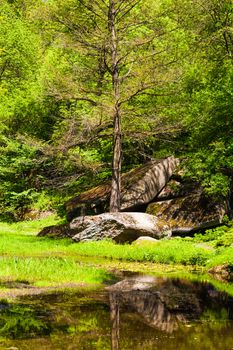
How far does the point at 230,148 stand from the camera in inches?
901

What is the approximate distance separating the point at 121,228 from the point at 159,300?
1030cm

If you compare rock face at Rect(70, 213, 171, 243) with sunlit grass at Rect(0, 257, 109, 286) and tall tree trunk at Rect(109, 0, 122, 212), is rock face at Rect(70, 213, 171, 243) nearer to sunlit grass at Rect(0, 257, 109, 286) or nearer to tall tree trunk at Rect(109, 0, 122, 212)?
tall tree trunk at Rect(109, 0, 122, 212)

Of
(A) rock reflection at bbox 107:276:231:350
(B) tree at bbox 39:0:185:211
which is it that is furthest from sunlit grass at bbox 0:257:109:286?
(B) tree at bbox 39:0:185:211

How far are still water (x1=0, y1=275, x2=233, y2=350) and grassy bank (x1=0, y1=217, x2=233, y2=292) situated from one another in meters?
1.61

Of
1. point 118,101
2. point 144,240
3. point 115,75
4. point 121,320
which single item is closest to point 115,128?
point 118,101

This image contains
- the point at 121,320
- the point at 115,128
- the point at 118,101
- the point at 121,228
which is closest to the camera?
the point at 121,320

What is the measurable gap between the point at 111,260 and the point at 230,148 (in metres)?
8.56

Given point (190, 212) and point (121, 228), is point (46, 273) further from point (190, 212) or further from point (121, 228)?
point (190, 212)

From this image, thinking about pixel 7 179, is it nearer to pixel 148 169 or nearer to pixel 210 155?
pixel 148 169

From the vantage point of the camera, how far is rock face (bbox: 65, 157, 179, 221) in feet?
81.6

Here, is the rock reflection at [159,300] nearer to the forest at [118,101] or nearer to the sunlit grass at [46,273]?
the sunlit grass at [46,273]

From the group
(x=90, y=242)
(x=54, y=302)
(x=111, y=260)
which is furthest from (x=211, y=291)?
(x=90, y=242)

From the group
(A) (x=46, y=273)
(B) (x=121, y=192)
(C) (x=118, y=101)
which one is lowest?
(A) (x=46, y=273)

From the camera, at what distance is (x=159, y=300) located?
11.0m
